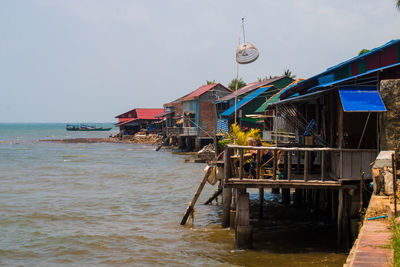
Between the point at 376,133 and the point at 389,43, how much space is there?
5.50 m

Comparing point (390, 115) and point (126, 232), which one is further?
point (126, 232)

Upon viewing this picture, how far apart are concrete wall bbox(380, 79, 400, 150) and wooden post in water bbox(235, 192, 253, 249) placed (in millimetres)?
3662

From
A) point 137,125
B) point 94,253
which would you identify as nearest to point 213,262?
point 94,253

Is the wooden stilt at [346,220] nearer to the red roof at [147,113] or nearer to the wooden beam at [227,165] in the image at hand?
the wooden beam at [227,165]

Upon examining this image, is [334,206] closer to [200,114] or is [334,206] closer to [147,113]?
[200,114]

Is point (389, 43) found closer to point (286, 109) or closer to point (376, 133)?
point (286, 109)

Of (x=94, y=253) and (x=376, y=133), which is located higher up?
(x=376, y=133)

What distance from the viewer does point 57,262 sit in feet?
43.9

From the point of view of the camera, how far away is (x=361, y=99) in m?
11.6

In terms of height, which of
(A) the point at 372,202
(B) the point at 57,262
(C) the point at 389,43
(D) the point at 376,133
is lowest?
(B) the point at 57,262

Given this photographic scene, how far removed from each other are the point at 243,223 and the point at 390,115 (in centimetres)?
453

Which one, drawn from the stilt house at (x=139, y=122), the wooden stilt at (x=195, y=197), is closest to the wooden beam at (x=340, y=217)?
the wooden stilt at (x=195, y=197)

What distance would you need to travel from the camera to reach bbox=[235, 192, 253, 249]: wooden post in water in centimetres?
1274

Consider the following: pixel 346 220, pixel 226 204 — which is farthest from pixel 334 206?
pixel 226 204
